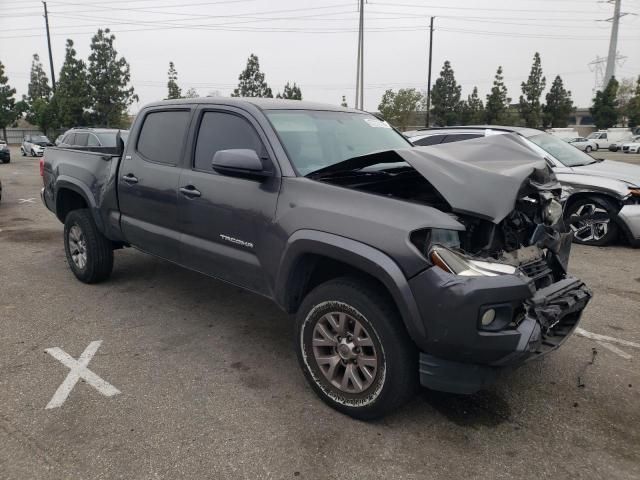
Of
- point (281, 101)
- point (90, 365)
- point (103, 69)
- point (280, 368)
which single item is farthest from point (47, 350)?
point (103, 69)

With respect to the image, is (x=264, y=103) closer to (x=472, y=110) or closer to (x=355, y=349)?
(x=355, y=349)

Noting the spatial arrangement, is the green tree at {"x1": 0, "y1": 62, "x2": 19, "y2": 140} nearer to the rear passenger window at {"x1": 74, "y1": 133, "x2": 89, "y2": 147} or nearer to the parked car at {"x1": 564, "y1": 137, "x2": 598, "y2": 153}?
the rear passenger window at {"x1": 74, "y1": 133, "x2": 89, "y2": 147}

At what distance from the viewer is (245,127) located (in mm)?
3557

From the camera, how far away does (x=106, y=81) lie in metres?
41.5

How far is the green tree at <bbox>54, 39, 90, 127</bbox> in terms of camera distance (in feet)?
131

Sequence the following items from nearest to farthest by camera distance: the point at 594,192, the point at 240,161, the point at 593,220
Answer: 1. the point at 240,161
2. the point at 594,192
3. the point at 593,220

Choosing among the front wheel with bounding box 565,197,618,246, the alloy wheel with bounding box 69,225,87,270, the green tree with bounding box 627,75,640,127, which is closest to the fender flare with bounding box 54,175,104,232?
the alloy wheel with bounding box 69,225,87,270

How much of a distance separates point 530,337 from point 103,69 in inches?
1810

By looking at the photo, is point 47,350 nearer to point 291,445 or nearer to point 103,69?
point 291,445

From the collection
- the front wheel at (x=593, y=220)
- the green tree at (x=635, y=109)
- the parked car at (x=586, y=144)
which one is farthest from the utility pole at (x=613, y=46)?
the front wheel at (x=593, y=220)

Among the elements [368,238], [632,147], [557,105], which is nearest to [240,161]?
[368,238]

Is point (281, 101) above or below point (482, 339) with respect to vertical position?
above

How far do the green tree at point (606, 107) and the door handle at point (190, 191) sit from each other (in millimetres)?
59994

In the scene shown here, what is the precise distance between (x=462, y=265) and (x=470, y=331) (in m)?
0.32
